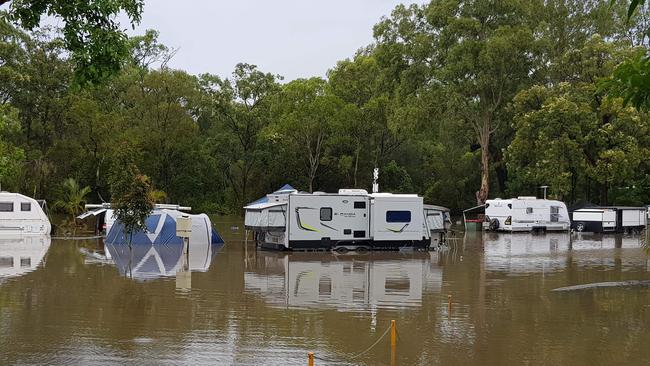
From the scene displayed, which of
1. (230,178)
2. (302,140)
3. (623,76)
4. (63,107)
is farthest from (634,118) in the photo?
(623,76)

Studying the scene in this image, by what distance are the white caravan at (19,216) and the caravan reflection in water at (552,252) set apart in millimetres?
20413

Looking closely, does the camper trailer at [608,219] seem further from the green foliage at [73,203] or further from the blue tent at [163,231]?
the green foliage at [73,203]

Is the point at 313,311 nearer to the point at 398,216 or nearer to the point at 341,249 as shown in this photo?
the point at 341,249

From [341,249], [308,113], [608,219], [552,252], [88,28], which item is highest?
[308,113]

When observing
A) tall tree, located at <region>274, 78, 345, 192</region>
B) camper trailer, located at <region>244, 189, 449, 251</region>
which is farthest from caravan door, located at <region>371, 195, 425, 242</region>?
tall tree, located at <region>274, 78, 345, 192</region>

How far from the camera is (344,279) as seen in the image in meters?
18.7

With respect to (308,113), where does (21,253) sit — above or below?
below

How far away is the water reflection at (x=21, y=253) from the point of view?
1942cm

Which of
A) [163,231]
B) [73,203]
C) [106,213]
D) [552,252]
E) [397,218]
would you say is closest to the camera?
[397,218]

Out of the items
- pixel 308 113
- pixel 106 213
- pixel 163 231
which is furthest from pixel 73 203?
pixel 308 113

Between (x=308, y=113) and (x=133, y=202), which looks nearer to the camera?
(x=133, y=202)

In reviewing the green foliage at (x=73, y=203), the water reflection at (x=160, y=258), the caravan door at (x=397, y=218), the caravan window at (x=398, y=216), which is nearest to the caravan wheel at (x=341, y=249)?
the caravan door at (x=397, y=218)

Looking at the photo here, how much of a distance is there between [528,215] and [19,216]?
29163mm

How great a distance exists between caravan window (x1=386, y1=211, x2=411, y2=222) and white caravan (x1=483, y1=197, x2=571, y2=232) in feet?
55.7
